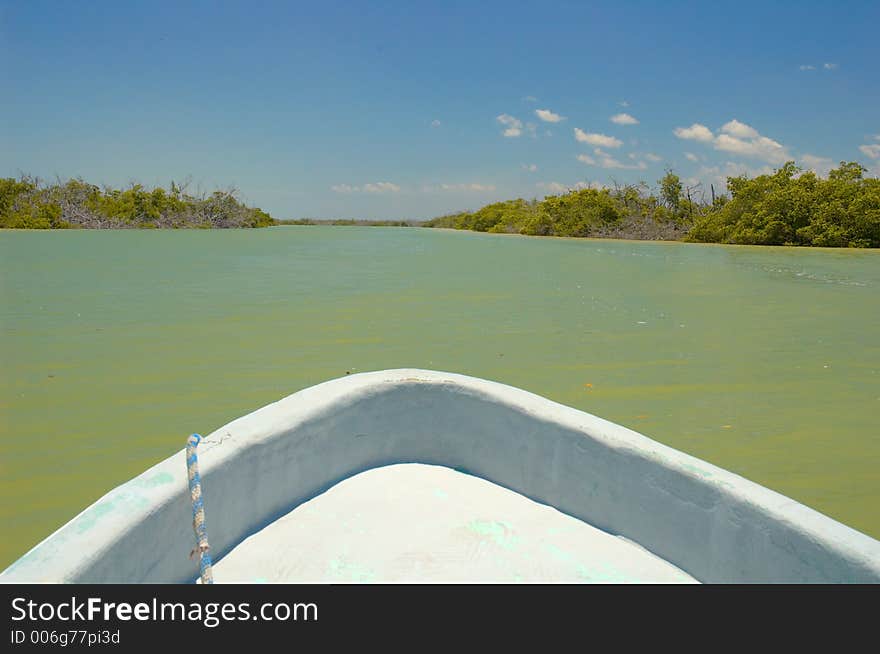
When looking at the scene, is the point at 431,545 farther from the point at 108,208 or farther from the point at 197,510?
the point at 108,208

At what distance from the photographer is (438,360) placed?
4289 millimetres

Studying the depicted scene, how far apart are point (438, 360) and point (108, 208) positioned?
132 feet

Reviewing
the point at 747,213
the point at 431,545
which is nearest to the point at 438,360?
the point at 431,545

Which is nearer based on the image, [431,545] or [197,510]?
[197,510]

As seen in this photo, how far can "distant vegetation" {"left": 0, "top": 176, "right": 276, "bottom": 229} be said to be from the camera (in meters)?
32.4

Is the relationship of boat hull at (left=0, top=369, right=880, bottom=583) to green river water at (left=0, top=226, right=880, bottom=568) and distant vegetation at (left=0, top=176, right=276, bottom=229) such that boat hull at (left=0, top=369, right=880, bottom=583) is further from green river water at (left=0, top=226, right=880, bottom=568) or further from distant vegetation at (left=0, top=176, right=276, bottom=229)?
distant vegetation at (left=0, top=176, right=276, bottom=229)

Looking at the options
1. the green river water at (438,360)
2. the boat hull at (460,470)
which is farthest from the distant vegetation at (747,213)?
the boat hull at (460,470)

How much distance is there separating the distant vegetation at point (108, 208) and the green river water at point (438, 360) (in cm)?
2965

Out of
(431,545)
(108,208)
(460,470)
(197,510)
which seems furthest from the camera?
(108,208)

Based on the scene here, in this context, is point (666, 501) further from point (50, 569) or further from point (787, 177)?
point (787, 177)

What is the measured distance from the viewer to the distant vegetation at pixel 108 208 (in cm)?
3241

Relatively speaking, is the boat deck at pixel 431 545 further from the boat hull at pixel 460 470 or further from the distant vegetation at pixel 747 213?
the distant vegetation at pixel 747 213

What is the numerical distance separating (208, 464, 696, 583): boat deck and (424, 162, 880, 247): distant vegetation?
2212cm
